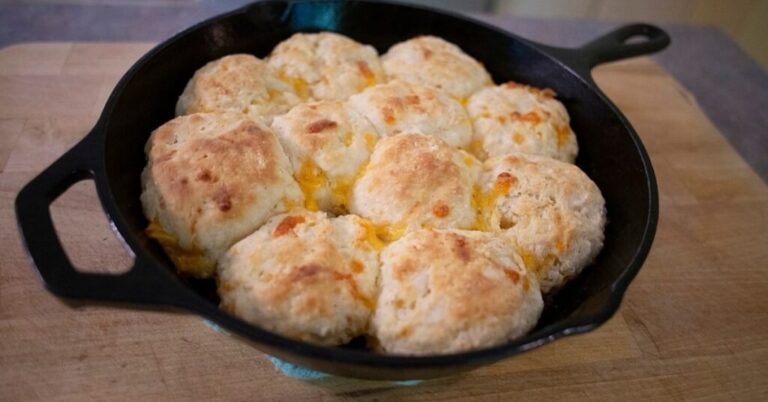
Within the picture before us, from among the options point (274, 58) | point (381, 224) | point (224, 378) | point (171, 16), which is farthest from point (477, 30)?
point (171, 16)

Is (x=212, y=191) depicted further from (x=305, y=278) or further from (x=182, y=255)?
(x=305, y=278)

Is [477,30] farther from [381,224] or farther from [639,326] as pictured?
[639,326]

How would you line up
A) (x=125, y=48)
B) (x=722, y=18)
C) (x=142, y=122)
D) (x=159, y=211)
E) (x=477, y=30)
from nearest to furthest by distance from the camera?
(x=159, y=211)
(x=142, y=122)
(x=477, y=30)
(x=125, y=48)
(x=722, y=18)

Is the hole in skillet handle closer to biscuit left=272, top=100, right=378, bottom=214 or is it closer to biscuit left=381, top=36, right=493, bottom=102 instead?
biscuit left=272, top=100, right=378, bottom=214

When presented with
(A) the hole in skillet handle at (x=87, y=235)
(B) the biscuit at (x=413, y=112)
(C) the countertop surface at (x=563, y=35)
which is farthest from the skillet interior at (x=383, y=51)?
(C) the countertop surface at (x=563, y=35)

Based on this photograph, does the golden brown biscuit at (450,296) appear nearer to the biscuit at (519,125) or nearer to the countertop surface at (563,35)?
the biscuit at (519,125)

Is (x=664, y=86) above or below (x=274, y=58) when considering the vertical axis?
below
